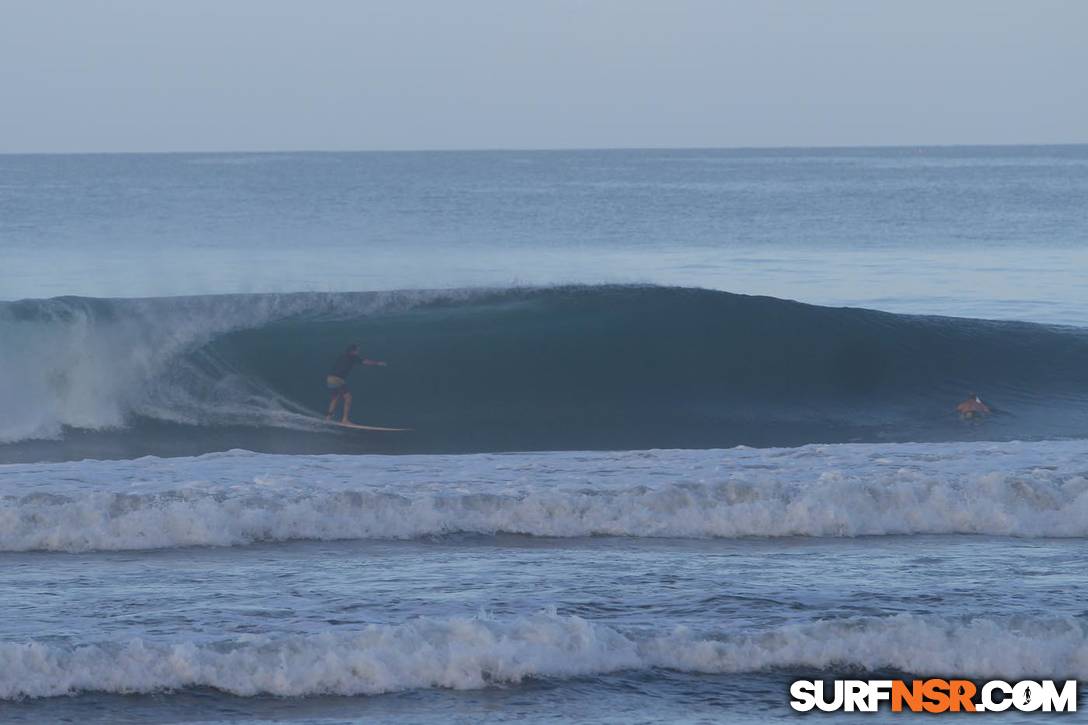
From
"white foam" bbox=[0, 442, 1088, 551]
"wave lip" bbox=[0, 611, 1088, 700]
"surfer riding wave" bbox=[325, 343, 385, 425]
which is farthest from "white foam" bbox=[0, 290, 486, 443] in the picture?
"wave lip" bbox=[0, 611, 1088, 700]

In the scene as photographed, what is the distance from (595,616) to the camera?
7.61 meters

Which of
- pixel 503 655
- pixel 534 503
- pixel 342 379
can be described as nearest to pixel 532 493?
pixel 534 503

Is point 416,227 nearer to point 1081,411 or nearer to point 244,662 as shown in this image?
point 1081,411

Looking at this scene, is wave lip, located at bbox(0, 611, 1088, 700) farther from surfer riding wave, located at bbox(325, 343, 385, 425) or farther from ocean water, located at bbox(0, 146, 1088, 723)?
surfer riding wave, located at bbox(325, 343, 385, 425)

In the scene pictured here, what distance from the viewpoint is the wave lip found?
6852 millimetres

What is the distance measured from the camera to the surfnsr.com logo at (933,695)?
21.8ft

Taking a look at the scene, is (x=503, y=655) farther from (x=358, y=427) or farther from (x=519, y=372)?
(x=519, y=372)

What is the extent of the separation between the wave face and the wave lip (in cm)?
740

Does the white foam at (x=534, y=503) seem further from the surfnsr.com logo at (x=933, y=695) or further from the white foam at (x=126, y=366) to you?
the white foam at (x=126, y=366)

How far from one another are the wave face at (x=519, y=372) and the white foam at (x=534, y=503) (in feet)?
11.8

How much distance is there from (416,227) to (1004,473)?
42.6 meters

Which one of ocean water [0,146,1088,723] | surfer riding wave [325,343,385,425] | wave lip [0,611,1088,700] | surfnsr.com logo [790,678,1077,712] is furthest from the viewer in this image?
surfer riding wave [325,343,385,425]

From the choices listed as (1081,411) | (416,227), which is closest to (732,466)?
(1081,411)

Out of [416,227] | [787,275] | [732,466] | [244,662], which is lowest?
[244,662]
